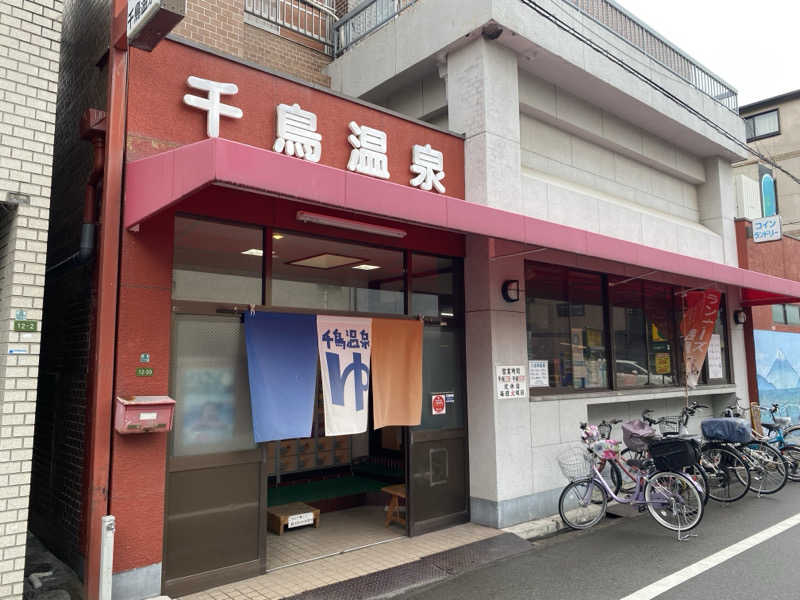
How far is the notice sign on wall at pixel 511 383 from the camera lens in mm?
8234

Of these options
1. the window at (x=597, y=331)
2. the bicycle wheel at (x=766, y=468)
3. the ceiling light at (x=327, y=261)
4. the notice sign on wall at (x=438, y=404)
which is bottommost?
the bicycle wheel at (x=766, y=468)

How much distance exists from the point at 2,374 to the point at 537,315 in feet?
23.6

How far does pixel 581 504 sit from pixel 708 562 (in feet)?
5.97

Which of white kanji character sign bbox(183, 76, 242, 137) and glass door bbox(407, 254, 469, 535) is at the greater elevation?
white kanji character sign bbox(183, 76, 242, 137)

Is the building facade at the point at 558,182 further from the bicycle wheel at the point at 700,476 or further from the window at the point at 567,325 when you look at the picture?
the bicycle wheel at the point at 700,476

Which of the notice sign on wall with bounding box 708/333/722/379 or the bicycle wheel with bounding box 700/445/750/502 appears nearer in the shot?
the bicycle wheel with bounding box 700/445/750/502

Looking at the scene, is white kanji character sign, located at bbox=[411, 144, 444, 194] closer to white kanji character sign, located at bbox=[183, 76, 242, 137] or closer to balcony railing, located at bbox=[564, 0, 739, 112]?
white kanji character sign, located at bbox=[183, 76, 242, 137]

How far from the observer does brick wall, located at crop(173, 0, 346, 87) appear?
8.55 m

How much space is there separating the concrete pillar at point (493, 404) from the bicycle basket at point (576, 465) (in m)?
0.51

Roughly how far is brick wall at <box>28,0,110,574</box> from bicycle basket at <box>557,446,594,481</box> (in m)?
6.02

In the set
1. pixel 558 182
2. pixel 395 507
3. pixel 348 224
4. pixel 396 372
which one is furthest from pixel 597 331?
pixel 348 224

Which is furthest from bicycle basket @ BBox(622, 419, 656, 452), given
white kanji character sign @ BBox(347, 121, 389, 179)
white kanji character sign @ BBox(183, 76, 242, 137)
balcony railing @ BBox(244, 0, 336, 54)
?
balcony railing @ BBox(244, 0, 336, 54)

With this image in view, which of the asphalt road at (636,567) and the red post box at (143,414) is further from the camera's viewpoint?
the asphalt road at (636,567)

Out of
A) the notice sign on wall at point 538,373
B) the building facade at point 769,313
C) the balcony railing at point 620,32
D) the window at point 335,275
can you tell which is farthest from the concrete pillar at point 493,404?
the building facade at point 769,313
